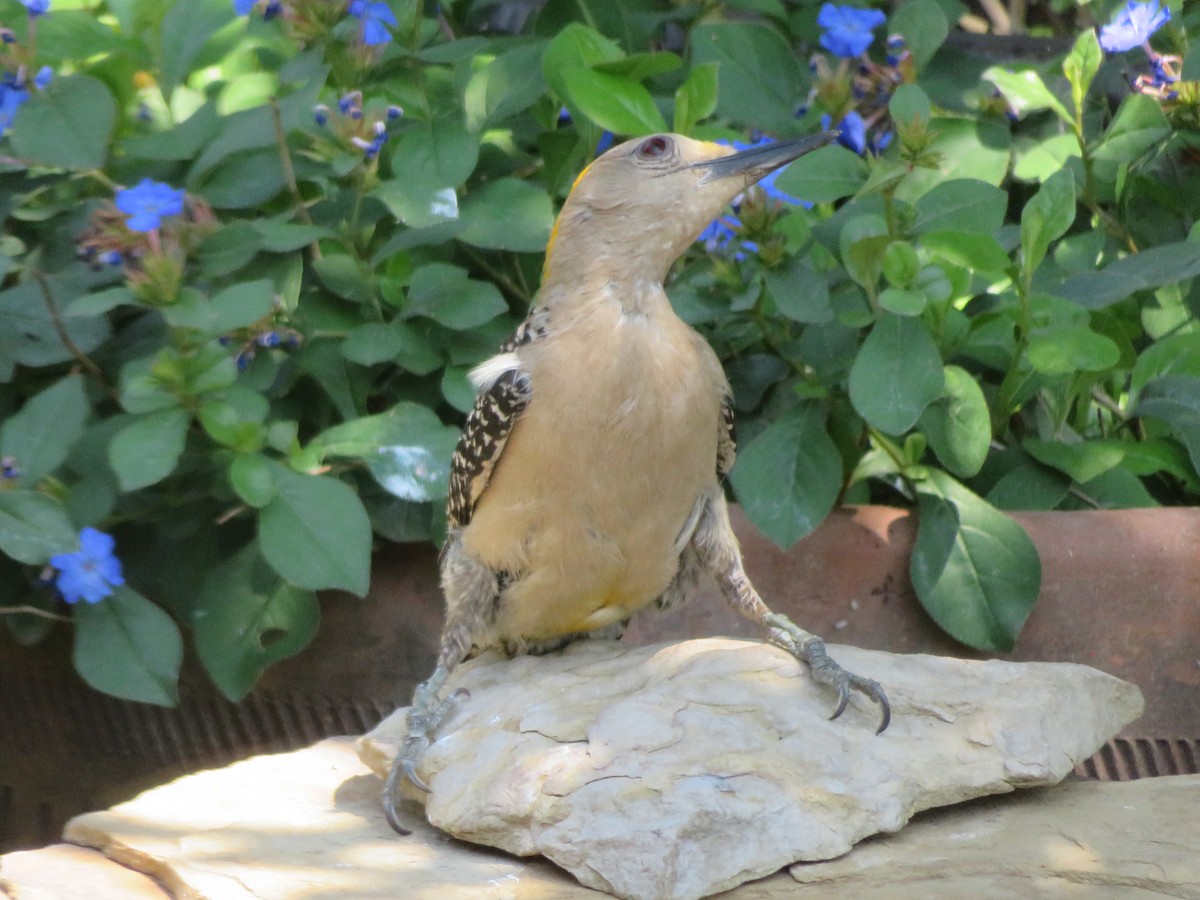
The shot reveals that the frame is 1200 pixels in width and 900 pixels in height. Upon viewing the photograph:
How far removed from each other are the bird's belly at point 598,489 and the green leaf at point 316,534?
330mm

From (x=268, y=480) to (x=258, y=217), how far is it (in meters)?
1.40

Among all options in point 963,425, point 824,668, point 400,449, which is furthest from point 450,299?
point 824,668

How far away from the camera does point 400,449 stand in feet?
14.0

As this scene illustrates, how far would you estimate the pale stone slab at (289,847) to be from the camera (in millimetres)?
2965

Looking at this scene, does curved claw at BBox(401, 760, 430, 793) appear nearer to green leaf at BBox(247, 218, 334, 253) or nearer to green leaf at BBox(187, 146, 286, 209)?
green leaf at BBox(247, 218, 334, 253)

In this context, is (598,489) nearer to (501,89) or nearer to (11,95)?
(501,89)

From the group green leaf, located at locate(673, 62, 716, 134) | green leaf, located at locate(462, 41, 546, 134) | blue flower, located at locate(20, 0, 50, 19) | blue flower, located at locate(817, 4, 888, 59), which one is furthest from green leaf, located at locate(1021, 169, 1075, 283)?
blue flower, located at locate(20, 0, 50, 19)

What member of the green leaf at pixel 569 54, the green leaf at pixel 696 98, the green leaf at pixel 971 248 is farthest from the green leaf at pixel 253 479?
the green leaf at pixel 971 248

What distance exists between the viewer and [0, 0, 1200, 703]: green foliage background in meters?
4.14

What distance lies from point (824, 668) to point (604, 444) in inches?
32.1

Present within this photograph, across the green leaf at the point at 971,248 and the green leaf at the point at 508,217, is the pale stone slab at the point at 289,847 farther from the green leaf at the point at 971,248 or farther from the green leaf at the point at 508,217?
the green leaf at the point at 971,248

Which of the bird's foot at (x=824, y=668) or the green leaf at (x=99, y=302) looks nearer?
the bird's foot at (x=824, y=668)

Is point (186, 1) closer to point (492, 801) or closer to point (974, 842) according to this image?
point (492, 801)

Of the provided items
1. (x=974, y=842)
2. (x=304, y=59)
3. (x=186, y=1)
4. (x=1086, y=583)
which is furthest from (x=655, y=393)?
(x=186, y=1)
